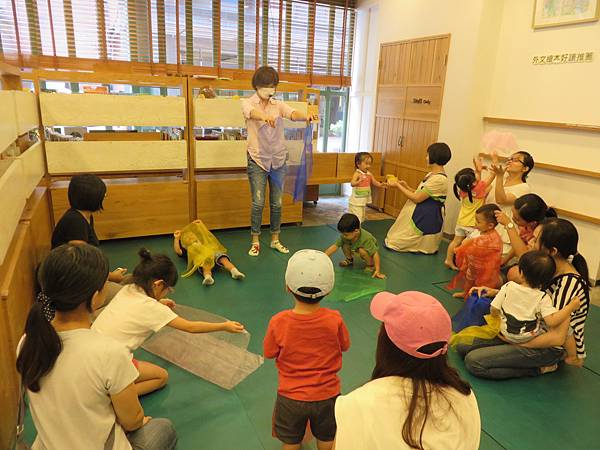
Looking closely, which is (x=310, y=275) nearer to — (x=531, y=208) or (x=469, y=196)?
(x=531, y=208)

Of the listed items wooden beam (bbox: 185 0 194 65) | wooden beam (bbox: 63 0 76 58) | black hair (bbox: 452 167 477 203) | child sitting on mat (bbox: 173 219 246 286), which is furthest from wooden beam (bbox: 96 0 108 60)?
black hair (bbox: 452 167 477 203)

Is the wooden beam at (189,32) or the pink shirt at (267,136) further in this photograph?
the wooden beam at (189,32)

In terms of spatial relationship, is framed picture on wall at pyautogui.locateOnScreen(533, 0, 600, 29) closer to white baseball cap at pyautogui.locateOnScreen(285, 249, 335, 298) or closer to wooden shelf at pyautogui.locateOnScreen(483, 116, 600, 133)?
wooden shelf at pyautogui.locateOnScreen(483, 116, 600, 133)

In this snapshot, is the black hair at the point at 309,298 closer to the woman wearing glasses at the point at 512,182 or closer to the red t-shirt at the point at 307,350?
the red t-shirt at the point at 307,350

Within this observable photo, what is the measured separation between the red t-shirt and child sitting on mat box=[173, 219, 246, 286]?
1.94m

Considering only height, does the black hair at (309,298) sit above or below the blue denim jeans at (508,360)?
above

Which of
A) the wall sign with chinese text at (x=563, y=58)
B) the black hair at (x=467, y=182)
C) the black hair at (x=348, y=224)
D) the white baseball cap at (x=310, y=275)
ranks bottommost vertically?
the black hair at (x=348, y=224)

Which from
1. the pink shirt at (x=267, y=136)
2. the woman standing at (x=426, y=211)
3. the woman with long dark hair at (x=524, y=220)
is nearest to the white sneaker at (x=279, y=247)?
the pink shirt at (x=267, y=136)

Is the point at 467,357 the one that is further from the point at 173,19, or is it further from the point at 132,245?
the point at 173,19

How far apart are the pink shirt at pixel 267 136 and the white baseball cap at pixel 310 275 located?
8.50 feet

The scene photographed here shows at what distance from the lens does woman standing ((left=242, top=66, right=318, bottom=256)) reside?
12.6 feet

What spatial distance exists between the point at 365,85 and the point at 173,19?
2.78 meters

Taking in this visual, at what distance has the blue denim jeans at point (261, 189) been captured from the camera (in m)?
4.13

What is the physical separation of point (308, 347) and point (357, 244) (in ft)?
7.44
